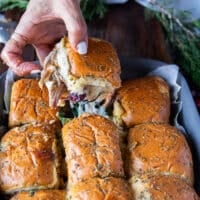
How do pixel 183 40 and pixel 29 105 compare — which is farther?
pixel 183 40

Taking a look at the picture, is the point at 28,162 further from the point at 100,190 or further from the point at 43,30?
the point at 43,30

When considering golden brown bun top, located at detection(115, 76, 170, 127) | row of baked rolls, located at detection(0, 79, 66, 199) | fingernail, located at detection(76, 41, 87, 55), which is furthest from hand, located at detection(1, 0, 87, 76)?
golden brown bun top, located at detection(115, 76, 170, 127)

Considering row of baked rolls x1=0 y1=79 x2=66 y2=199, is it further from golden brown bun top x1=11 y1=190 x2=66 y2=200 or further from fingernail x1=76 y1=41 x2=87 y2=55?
fingernail x1=76 y1=41 x2=87 y2=55

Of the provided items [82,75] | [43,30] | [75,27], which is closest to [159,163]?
[82,75]

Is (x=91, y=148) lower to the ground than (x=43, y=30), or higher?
lower

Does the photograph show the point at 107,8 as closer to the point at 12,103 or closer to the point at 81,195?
the point at 12,103

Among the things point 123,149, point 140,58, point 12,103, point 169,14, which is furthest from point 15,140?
point 169,14

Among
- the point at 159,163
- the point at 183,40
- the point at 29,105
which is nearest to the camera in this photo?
the point at 159,163

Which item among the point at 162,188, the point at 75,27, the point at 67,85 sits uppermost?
the point at 75,27
